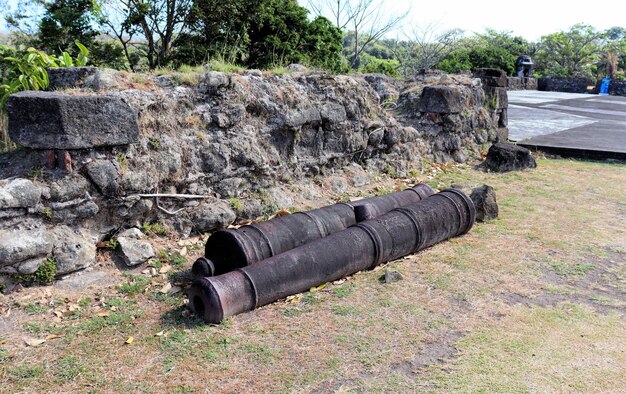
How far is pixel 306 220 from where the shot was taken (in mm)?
5258

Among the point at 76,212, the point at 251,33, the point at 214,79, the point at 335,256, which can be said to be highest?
the point at 251,33

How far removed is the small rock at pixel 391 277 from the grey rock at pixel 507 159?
5.58m

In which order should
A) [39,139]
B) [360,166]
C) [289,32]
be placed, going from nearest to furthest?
[39,139], [360,166], [289,32]

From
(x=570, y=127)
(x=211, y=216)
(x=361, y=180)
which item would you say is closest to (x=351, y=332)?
(x=211, y=216)

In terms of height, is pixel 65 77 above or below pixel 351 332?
above

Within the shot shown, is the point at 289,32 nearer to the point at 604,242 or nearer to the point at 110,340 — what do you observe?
the point at 604,242

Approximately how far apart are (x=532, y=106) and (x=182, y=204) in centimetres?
1836

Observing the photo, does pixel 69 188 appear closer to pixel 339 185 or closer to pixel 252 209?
pixel 252 209

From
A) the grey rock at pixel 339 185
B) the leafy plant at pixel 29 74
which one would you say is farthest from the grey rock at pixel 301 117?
the leafy plant at pixel 29 74

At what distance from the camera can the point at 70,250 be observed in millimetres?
4496

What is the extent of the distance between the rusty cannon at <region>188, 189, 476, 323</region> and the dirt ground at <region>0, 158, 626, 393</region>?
0.36ft

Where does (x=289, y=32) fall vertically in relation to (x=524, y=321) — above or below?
above

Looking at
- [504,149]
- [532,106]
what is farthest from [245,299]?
[532,106]

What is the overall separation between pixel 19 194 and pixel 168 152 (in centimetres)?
156
